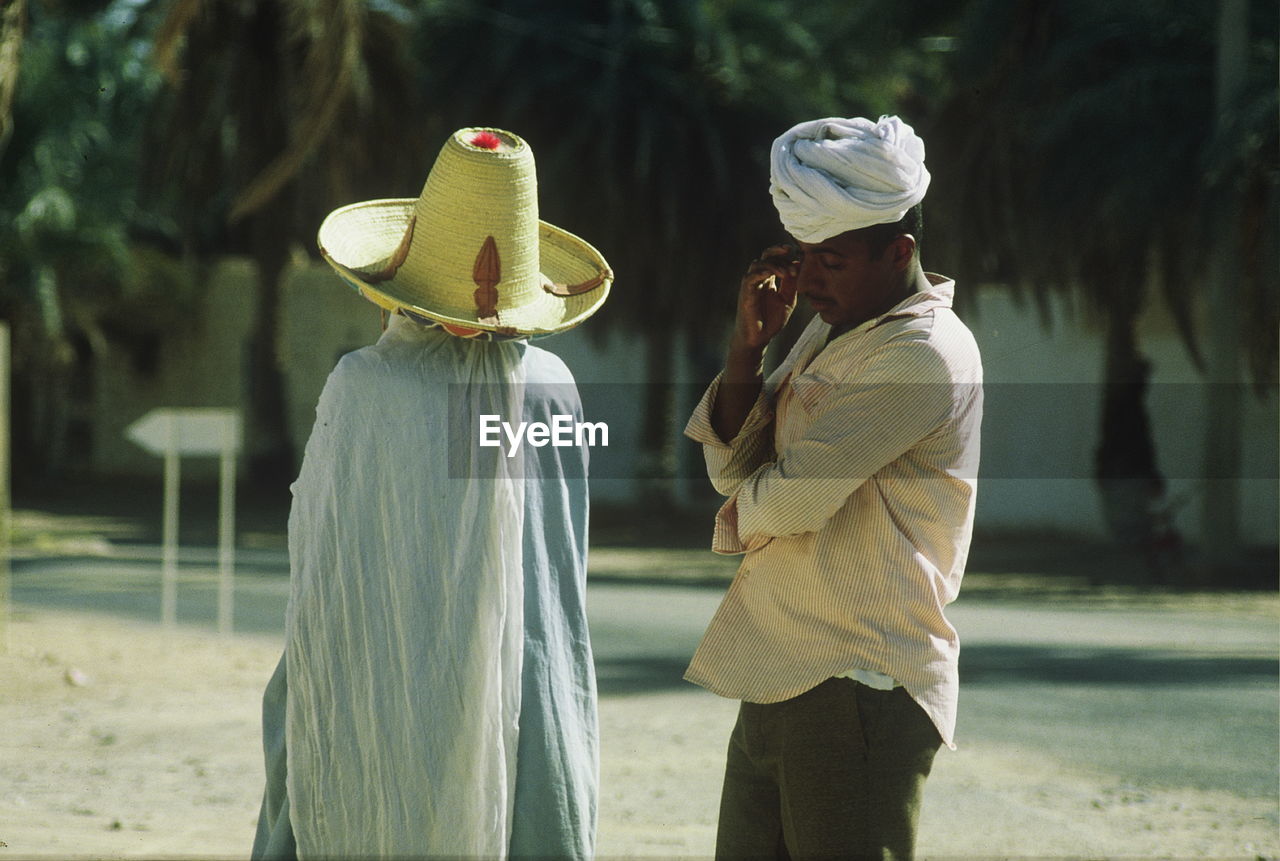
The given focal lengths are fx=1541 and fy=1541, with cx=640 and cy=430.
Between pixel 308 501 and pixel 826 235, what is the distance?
114 centimetres

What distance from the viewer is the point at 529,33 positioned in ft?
59.7

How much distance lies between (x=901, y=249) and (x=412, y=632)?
1.18m

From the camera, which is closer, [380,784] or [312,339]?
[380,784]

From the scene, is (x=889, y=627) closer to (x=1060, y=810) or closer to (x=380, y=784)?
(x=380, y=784)

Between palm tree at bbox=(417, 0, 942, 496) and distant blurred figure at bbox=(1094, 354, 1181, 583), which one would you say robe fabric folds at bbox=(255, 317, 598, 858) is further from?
palm tree at bbox=(417, 0, 942, 496)

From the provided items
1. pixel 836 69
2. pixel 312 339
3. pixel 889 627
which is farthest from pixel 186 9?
pixel 312 339

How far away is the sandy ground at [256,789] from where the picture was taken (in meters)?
5.11

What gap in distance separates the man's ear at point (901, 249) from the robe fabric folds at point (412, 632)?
0.85 metres

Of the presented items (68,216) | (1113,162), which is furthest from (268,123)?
(1113,162)

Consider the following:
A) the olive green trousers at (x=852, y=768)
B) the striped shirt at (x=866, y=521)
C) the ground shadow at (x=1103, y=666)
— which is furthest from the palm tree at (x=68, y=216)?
the olive green trousers at (x=852, y=768)

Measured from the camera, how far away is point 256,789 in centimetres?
588

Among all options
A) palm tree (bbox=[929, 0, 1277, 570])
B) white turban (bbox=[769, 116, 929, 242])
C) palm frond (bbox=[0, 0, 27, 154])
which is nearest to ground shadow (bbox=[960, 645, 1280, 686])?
palm tree (bbox=[929, 0, 1277, 570])

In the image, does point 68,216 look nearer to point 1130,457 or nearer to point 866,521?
point 1130,457

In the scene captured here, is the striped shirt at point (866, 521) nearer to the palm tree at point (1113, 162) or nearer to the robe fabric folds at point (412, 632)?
the robe fabric folds at point (412, 632)
